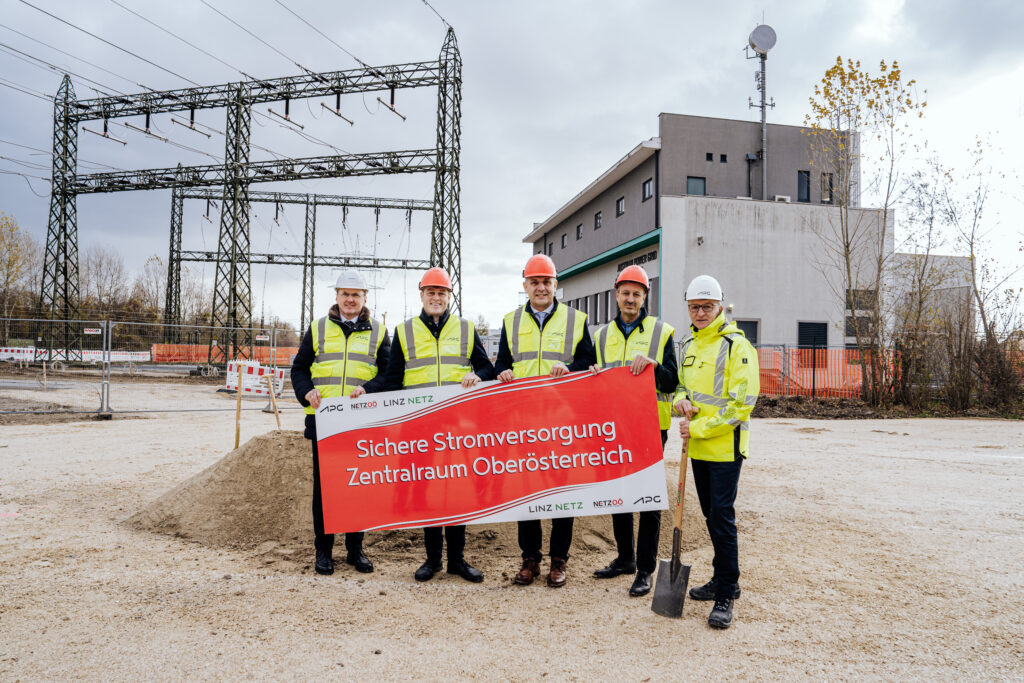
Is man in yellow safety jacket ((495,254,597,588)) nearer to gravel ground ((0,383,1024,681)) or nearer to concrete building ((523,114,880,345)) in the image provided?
gravel ground ((0,383,1024,681))

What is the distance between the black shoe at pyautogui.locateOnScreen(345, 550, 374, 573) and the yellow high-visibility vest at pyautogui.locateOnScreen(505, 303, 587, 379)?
6.27 feet

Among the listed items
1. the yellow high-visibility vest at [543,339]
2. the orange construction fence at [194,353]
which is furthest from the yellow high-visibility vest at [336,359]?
the orange construction fence at [194,353]

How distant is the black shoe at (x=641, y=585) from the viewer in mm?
4293

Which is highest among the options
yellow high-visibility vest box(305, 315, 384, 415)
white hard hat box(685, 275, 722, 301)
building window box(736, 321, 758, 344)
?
building window box(736, 321, 758, 344)

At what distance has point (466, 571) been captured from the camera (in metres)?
4.63

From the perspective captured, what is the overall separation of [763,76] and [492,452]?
3073 centimetres

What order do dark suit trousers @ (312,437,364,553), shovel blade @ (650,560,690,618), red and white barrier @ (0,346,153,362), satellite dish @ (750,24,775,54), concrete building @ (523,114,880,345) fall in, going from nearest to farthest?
shovel blade @ (650,560,690,618), dark suit trousers @ (312,437,364,553), red and white barrier @ (0,346,153,362), concrete building @ (523,114,880,345), satellite dish @ (750,24,775,54)

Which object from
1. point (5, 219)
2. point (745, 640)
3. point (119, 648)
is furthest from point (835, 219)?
point (5, 219)

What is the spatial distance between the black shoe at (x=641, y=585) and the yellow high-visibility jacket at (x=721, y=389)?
1.02 metres

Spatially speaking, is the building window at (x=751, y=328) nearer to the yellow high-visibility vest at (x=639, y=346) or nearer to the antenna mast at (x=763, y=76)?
the antenna mast at (x=763, y=76)

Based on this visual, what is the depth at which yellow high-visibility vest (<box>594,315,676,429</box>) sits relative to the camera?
14.6 ft

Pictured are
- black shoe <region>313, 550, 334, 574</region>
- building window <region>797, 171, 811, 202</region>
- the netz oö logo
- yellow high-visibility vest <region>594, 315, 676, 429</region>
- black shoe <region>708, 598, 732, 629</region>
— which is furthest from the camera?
building window <region>797, 171, 811, 202</region>

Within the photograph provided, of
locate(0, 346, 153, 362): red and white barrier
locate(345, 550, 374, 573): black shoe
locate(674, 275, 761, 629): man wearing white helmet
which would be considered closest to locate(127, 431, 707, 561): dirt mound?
locate(345, 550, 374, 573): black shoe

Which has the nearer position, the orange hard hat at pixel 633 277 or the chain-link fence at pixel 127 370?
the orange hard hat at pixel 633 277
